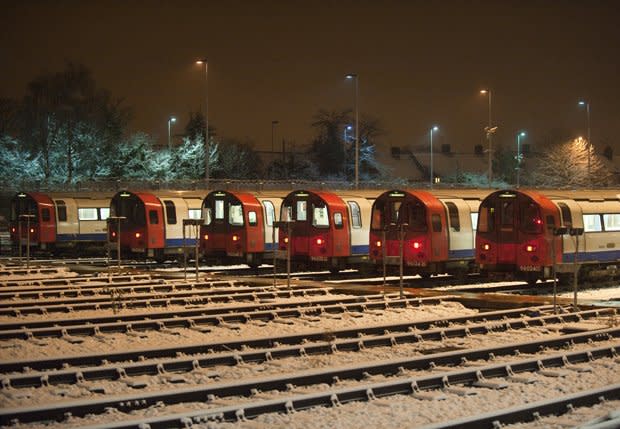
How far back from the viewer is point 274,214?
34.6m

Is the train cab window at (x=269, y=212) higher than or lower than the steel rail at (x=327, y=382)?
higher

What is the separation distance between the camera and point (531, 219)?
26250mm

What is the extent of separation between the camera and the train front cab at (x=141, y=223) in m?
37.5

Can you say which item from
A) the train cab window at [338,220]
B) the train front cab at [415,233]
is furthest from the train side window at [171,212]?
the train front cab at [415,233]

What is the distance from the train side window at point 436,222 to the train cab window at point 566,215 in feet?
11.4

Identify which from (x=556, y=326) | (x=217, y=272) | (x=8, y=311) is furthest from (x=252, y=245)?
(x=556, y=326)

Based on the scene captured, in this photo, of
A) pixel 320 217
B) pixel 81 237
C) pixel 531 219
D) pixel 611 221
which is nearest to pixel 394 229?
pixel 531 219

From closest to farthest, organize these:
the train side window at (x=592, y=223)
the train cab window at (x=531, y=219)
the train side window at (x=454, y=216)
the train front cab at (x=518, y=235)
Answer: the train front cab at (x=518, y=235), the train cab window at (x=531, y=219), the train side window at (x=592, y=223), the train side window at (x=454, y=216)

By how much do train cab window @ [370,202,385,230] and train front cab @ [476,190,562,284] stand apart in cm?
335

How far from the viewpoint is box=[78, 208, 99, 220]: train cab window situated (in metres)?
44.2

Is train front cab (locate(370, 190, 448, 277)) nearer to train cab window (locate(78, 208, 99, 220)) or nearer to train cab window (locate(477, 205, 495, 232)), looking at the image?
train cab window (locate(477, 205, 495, 232))

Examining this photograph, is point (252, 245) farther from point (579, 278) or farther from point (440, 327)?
point (440, 327)

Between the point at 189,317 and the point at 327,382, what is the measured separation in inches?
241

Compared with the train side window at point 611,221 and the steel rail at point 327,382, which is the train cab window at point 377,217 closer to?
the train side window at point 611,221
